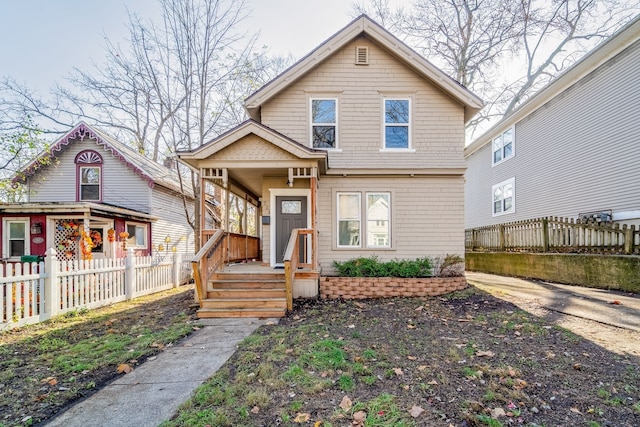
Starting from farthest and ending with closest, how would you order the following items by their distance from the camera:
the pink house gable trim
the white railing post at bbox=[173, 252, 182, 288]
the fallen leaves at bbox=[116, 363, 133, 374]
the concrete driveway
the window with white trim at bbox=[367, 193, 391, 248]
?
the pink house gable trim → the white railing post at bbox=[173, 252, 182, 288] → the window with white trim at bbox=[367, 193, 391, 248] → the concrete driveway → the fallen leaves at bbox=[116, 363, 133, 374]

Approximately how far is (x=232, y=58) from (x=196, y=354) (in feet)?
47.2

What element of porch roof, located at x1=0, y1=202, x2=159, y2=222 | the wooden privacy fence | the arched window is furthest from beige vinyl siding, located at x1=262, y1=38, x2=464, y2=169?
the arched window

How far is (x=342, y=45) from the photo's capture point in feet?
30.9

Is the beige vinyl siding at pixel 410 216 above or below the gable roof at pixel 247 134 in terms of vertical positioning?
below

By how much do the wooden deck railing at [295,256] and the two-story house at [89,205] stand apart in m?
8.56

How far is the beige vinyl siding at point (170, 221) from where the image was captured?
16.9 metres

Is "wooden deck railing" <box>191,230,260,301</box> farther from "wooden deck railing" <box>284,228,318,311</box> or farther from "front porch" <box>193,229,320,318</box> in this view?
"wooden deck railing" <box>284,228,318,311</box>

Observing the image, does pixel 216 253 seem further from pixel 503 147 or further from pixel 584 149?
pixel 503 147

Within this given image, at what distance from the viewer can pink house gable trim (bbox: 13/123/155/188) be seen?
15031mm

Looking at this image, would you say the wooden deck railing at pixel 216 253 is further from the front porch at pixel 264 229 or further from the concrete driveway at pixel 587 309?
the concrete driveway at pixel 587 309

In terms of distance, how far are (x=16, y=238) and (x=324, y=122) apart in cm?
1428

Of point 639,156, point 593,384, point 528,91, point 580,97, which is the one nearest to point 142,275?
point 593,384

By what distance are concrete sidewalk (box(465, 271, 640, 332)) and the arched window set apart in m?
17.0

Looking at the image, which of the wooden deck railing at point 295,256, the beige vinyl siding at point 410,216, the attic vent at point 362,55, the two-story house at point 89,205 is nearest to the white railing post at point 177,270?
the two-story house at point 89,205
